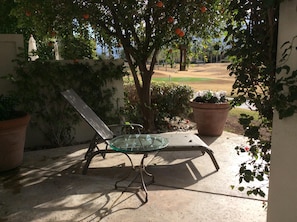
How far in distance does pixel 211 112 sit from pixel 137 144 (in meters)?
2.20

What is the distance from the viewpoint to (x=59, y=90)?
4.52 meters

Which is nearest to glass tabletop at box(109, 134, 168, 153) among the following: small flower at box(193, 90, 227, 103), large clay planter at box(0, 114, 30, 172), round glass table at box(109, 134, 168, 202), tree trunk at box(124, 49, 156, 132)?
round glass table at box(109, 134, 168, 202)

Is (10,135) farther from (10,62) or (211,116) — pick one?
(211,116)

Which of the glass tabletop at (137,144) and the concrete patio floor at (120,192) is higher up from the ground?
the glass tabletop at (137,144)

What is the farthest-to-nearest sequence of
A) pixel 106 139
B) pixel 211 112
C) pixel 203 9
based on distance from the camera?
pixel 211 112
pixel 203 9
pixel 106 139

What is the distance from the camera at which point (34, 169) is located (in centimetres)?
356

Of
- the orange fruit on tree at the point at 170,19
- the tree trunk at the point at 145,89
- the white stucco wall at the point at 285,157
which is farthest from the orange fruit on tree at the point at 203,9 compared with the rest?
the white stucco wall at the point at 285,157

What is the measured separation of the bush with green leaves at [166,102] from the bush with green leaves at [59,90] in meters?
0.80

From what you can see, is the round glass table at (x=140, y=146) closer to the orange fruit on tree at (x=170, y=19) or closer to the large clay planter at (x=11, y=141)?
the large clay planter at (x=11, y=141)

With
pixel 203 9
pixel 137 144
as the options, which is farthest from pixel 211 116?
pixel 137 144

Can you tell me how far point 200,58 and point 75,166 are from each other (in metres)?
3.72

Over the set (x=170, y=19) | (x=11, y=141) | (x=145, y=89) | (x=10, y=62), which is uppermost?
(x=170, y=19)

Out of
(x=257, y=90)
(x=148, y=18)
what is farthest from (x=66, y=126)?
(x=257, y=90)

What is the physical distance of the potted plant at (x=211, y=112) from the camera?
4.83 metres
